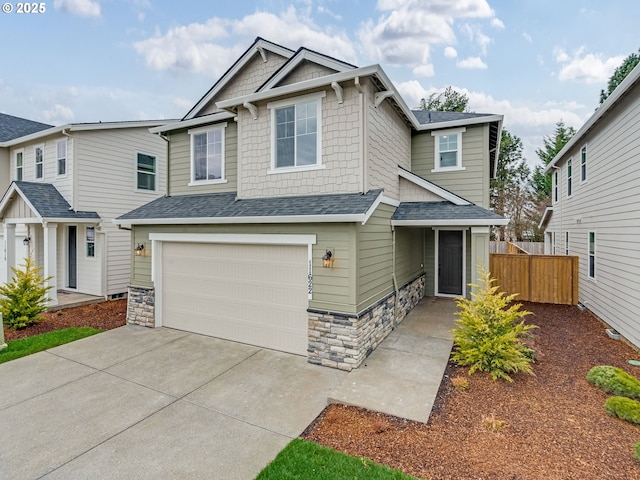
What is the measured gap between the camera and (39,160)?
1224 centimetres

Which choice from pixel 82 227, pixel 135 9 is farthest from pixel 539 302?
pixel 135 9

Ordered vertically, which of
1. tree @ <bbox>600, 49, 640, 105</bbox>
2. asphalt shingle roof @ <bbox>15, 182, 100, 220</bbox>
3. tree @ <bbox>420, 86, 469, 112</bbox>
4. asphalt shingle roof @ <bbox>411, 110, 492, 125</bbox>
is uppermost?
tree @ <bbox>600, 49, 640, 105</bbox>

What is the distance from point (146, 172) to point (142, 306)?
6766mm

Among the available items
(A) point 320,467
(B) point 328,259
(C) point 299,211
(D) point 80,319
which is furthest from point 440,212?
(D) point 80,319

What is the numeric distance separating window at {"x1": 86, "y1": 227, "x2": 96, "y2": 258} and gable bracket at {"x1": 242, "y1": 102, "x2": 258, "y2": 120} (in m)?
8.11

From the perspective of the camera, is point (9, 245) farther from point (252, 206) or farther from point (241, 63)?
point (252, 206)

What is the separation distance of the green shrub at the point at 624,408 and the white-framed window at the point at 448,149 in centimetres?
702

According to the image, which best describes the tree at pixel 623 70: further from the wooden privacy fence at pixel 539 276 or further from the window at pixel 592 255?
the wooden privacy fence at pixel 539 276

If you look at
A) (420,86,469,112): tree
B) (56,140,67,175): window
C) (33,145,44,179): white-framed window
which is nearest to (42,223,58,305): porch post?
(56,140,67,175): window

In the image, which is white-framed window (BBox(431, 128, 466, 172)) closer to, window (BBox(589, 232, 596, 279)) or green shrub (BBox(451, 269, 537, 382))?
window (BBox(589, 232, 596, 279))

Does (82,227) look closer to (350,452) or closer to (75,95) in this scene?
(75,95)

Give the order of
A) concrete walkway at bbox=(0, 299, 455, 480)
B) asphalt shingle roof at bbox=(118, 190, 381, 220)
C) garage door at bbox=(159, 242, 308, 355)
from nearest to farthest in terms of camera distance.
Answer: concrete walkway at bbox=(0, 299, 455, 480), asphalt shingle roof at bbox=(118, 190, 381, 220), garage door at bbox=(159, 242, 308, 355)

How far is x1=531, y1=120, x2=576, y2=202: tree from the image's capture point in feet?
91.2

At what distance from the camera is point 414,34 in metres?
13.7
